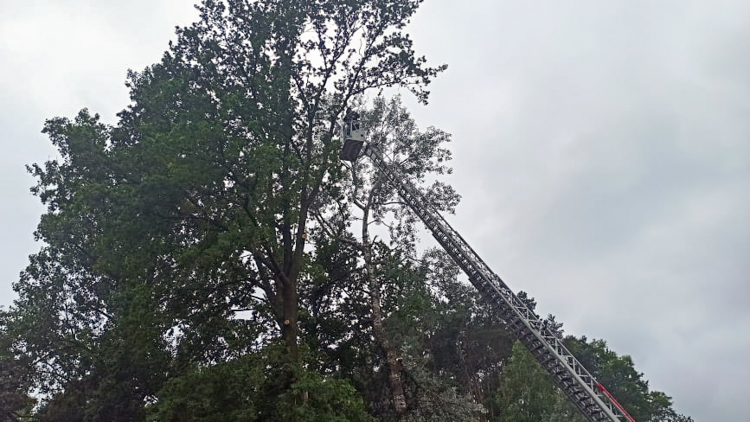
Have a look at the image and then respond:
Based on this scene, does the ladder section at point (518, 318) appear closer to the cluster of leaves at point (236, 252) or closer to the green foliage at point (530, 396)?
the cluster of leaves at point (236, 252)

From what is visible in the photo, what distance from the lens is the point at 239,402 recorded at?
11.6m

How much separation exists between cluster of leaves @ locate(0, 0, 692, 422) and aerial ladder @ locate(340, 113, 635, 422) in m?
0.82

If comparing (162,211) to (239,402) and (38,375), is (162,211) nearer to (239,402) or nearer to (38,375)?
(239,402)

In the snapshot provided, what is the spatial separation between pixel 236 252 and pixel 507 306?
8.93 meters

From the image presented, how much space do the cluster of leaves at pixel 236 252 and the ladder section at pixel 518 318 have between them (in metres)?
0.94

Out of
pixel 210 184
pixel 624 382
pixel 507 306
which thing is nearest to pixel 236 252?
pixel 210 184

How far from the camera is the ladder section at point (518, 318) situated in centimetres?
1455

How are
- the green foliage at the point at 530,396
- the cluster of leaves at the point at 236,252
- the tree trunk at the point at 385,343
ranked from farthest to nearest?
1. the green foliage at the point at 530,396
2. the tree trunk at the point at 385,343
3. the cluster of leaves at the point at 236,252

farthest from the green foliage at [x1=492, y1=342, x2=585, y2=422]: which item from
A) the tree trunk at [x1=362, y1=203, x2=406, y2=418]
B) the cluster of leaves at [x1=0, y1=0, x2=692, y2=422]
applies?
the tree trunk at [x1=362, y1=203, x2=406, y2=418]

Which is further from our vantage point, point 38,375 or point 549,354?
point 38,375

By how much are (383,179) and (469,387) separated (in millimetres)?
20874

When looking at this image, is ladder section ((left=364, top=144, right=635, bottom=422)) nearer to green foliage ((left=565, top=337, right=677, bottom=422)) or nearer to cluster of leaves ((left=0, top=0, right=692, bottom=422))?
cluster of leaves ((left=0, top=0, right=692, bottom=422))

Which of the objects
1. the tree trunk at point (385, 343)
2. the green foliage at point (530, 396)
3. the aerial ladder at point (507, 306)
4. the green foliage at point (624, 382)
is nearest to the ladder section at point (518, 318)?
the aerial ladder at point (507, 306)

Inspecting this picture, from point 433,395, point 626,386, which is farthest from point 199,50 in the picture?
point 626,386
